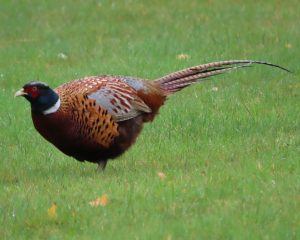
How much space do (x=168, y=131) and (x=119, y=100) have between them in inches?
62.0

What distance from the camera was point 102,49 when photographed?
1611 cm

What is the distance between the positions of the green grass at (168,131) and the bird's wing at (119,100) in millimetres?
529

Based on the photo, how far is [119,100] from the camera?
9.63 metres

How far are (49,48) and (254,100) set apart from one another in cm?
504

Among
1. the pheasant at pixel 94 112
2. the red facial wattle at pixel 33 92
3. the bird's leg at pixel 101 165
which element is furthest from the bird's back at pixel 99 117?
the red facial wattle at pixel 33 92

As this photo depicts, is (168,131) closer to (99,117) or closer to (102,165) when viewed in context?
(102,165)

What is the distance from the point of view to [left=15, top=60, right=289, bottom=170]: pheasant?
9.21 meters

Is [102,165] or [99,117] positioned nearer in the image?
[99,117]

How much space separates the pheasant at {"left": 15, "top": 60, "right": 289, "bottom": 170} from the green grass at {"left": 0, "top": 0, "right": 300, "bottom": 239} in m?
0.30

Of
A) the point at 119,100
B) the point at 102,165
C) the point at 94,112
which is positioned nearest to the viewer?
the point at 94,112

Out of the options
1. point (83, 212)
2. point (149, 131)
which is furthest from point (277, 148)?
point (83, 212)

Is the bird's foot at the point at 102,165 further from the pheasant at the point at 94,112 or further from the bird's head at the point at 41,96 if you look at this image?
the bird's head at the point at 41,96

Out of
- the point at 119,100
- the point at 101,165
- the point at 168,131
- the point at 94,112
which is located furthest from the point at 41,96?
the point at 168,131

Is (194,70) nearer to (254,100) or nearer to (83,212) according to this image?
(254,100)
